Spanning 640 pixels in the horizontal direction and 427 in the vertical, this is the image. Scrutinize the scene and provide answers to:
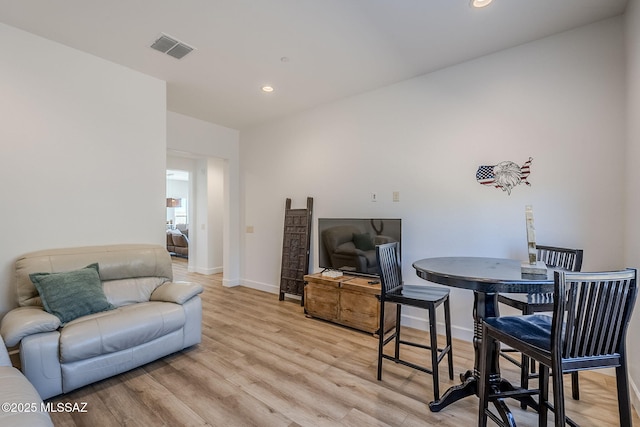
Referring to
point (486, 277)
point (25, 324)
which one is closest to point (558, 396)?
point (486, 277)

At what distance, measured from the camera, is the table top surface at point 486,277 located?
1.49 metres

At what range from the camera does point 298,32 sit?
8.14ft

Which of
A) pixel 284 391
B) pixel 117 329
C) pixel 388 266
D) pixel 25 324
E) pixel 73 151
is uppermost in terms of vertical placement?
pixel 73 151

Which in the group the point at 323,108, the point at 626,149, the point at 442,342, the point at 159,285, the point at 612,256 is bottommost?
the point at 442,342

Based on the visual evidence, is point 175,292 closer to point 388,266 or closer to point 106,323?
point 106,323

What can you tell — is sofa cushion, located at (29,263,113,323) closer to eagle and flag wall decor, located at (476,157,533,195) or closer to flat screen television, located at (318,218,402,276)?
flat screen television, located at (318,218,402,276)

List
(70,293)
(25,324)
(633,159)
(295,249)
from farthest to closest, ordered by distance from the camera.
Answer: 1. (295,249)
2. (70,293)
3. (633,159)
4. (25,324)

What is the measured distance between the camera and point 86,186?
287 centimetres

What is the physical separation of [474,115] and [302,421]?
308 cm

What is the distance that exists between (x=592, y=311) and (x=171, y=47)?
11.9 ft

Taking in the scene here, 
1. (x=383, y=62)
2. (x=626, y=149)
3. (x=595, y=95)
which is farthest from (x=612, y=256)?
(x=383, y=62)

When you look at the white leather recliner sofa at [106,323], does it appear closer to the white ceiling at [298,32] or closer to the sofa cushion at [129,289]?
the sofa cushion at [129,289]

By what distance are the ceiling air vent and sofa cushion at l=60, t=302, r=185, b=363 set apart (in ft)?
7.86

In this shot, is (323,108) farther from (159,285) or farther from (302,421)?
(302,421)
